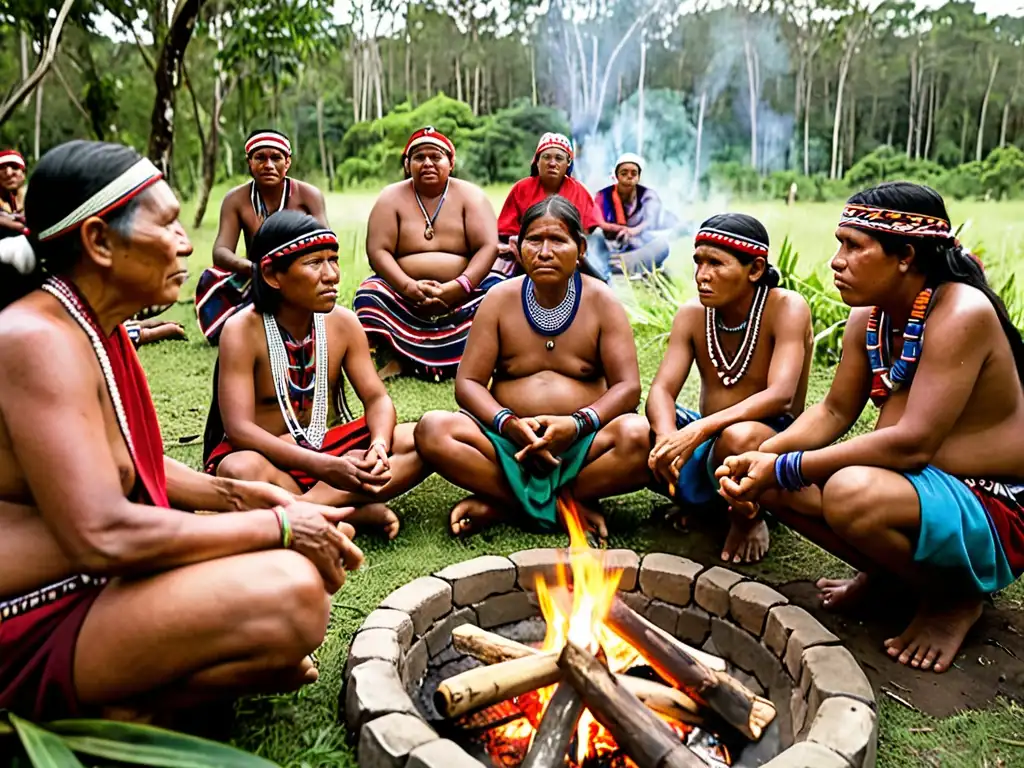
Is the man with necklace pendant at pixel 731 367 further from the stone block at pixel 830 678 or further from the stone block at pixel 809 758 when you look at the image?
the stone block at pixel 809 758

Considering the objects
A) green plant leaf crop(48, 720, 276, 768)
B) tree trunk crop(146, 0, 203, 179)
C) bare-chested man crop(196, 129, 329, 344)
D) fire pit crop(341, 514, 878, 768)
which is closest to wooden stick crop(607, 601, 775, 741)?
fire pit crop(341, 514, 878, 768)

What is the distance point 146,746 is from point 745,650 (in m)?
1.86

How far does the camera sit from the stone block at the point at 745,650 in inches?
103

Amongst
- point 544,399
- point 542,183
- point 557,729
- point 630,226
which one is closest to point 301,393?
point 544,399

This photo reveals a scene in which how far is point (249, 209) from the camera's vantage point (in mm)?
6367

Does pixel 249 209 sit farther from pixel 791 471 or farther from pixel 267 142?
pixel 791 471

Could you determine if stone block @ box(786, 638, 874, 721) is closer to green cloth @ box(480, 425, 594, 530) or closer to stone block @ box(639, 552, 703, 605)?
stone block @ box(639, 552, 703, 605)

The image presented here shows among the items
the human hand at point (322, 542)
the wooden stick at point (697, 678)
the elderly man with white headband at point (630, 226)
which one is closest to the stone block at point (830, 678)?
the wooden stick at point (697, 678)

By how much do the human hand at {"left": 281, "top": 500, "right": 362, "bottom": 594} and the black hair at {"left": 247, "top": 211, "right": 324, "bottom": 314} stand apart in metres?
1.48

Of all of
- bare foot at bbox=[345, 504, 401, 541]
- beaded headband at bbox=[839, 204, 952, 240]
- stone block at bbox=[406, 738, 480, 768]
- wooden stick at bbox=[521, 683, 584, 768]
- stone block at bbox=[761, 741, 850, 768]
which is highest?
beaded headband at bbox=[839, 204, 952, 240]

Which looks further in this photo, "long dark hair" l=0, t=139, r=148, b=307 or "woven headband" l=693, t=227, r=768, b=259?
"woven headband" l=693, t=227, r=768, b=259

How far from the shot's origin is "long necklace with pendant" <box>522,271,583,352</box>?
3.74m

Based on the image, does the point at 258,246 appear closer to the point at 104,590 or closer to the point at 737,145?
the point at 104,590

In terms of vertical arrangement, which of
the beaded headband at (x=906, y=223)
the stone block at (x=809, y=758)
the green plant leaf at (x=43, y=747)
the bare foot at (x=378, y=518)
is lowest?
the bare foot at (x=378, y=518)
